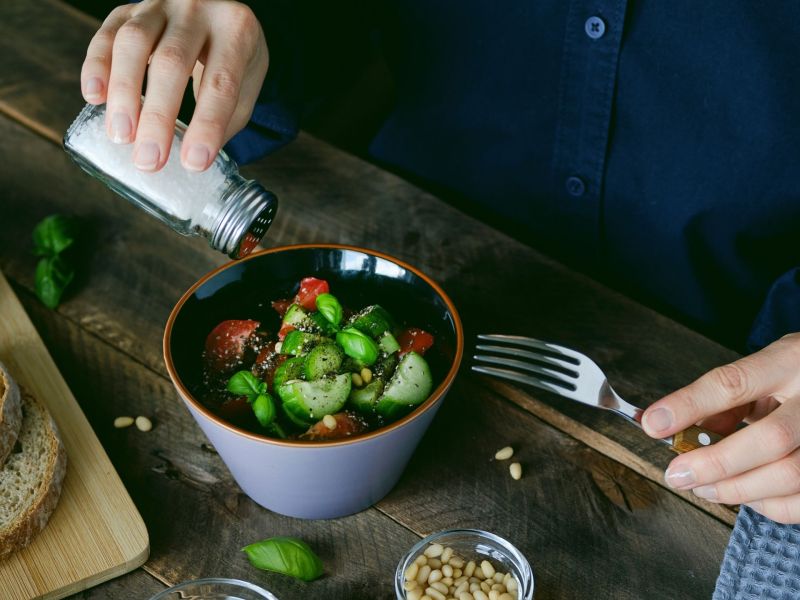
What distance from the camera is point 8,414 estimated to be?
1.18 m

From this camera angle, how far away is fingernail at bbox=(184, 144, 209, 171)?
1.05m

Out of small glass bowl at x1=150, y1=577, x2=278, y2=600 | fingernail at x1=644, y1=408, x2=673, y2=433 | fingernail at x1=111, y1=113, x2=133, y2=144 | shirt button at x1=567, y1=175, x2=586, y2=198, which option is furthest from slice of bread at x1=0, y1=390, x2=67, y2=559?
shirt button at x1=567, y1=175, x2=586, y2=198

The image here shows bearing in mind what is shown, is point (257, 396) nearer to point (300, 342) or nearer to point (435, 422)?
point (300, 342)

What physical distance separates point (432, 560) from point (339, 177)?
0.84 metres

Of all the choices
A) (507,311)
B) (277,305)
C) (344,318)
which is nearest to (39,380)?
(277,305)

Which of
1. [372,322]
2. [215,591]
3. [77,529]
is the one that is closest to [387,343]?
[372,322]

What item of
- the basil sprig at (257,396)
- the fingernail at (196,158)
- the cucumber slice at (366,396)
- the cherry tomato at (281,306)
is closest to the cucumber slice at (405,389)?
the cucumber slice at (366,396)

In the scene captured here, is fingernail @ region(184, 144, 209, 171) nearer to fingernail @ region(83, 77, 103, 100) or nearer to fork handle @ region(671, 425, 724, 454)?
fingernail @ region(83, 77, 103, 100)

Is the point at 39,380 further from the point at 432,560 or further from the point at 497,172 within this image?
the point at 497,172

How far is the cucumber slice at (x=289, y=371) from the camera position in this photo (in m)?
1.08

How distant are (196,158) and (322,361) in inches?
11.2

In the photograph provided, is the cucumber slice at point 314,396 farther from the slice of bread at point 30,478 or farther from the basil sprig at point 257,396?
the slice of bread at point 30,478

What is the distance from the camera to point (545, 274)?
1507 mm

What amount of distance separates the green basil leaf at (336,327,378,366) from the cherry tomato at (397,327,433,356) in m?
0.10
